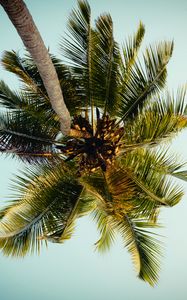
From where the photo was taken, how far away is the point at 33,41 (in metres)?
4.79

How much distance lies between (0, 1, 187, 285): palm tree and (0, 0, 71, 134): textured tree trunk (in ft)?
6.27

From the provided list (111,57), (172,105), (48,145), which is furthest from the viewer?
(48,145)

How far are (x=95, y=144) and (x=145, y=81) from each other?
1.59m

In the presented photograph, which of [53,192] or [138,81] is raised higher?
[138,81]

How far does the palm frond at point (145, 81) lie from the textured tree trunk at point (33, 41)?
2.28 meters

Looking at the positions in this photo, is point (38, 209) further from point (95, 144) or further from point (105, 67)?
point (105, 67)

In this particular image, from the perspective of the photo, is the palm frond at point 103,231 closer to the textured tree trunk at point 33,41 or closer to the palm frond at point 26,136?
the palm frond at point 26,136

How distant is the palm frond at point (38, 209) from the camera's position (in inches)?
300

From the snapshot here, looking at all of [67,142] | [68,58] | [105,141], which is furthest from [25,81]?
[105,141]

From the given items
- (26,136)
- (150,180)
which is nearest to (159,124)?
(150,180)

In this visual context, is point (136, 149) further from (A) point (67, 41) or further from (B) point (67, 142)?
(A) point (67, 41)

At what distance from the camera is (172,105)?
764 centimetres

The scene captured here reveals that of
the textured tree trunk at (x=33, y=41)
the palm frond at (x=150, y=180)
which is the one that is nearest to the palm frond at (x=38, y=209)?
the palm frond at (x=150, y=180)

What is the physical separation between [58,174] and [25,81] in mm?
1963
